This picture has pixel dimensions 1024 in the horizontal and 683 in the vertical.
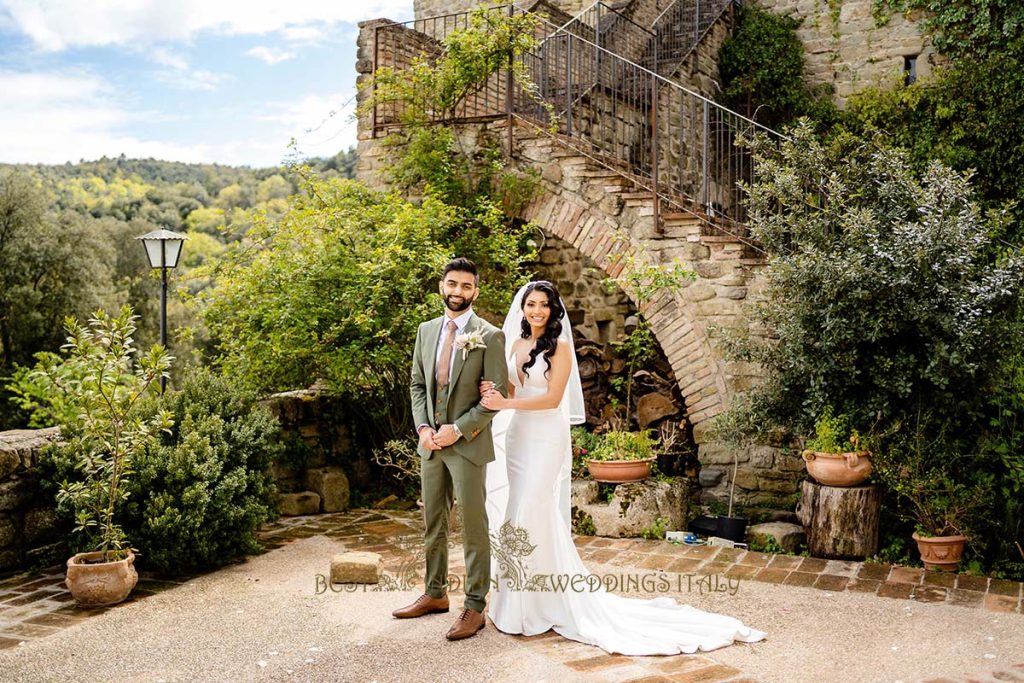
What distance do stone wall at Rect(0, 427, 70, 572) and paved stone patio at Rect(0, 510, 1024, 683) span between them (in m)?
0.14

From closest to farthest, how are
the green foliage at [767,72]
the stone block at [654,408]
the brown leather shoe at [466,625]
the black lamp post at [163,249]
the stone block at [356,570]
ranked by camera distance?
the brown leather shoe at [466,625] → the stone block at [356,570] → the stone block at [654,408] → the black lamp post at [163,249] → the green foliage at [767,72]

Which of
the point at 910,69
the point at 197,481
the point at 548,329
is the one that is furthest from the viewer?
the point at 910,69

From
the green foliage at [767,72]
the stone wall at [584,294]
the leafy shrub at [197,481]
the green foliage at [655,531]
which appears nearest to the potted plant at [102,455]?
the leafy shrub at [197,481]

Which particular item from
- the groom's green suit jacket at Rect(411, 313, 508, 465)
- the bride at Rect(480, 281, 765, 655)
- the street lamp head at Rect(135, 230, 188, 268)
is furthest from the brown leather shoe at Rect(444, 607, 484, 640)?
the street lamp head at Rect(135, 230, 188, 268)

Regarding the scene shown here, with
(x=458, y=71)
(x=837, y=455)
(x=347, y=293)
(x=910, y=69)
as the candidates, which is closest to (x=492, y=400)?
(x=837, y=455)

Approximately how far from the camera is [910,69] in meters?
10.2

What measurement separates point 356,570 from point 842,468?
11.1 ft

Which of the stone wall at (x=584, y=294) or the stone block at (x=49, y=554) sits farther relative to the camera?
the stone wall at (x=584, y=294)

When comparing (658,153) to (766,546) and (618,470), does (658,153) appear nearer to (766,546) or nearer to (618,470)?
(618,470)

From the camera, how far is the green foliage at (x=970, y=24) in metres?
9.30

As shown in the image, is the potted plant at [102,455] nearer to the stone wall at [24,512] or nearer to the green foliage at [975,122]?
the stone wall at [24,512]

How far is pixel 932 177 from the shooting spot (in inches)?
234

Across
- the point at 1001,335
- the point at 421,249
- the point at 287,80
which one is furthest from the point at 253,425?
the point at 287,80

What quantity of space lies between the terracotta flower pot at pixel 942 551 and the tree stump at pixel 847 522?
33 cm
